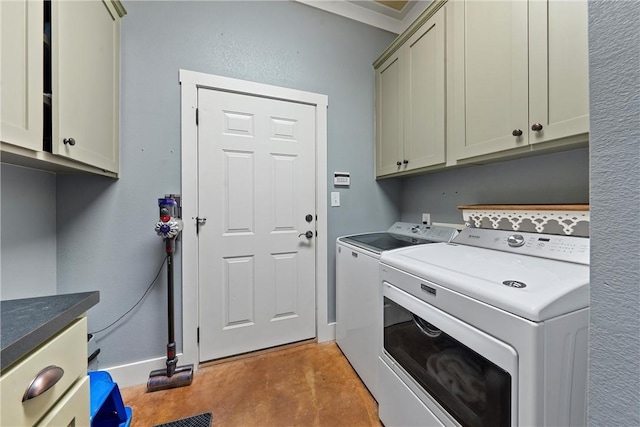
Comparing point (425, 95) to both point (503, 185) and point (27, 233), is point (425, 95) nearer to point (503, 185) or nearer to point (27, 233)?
point (503, 185)

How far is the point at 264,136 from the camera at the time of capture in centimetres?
187

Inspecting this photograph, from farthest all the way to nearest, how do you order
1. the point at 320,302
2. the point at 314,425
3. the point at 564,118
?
the point at 320,302, the point at 314,425, the point at 564,118

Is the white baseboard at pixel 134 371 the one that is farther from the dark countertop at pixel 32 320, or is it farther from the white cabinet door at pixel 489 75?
the white cabinet door at pixel 489 75

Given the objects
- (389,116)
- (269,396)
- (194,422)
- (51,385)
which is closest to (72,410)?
(51,385)

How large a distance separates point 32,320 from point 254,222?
1281 millimetres

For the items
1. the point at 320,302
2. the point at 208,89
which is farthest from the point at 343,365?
the point at 208,89

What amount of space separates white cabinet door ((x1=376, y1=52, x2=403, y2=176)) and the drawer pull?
6.53ft

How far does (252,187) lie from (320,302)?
3.72ft

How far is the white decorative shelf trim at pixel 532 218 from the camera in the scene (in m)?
1.03

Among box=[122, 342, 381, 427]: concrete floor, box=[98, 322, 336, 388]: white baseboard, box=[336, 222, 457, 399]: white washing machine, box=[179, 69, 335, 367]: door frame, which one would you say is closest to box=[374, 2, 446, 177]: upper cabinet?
box=[336, 222, 457, 399]: white washing machine

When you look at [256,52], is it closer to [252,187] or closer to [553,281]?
[252,187]

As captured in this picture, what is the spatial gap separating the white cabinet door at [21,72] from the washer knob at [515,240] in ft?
6.69

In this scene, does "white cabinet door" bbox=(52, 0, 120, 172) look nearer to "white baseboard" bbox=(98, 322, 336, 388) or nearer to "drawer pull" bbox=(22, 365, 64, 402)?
"drawer pull" bbox=(22, 365, 64, 402)

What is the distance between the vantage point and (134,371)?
157cm
